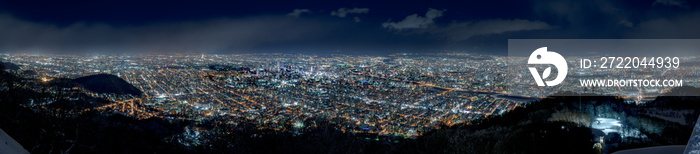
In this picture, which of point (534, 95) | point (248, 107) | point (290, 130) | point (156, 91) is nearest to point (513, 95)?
point (534, 95)

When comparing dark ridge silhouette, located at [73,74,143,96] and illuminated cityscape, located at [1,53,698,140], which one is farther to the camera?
dark ridge silhouette, located at [73,74,143,96]

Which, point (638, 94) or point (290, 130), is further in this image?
point (638, 94)

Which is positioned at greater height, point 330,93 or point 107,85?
point 107,85

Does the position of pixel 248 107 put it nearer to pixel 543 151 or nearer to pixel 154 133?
pixel 154 133

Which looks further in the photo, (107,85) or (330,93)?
(330,93)

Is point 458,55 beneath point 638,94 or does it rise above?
above

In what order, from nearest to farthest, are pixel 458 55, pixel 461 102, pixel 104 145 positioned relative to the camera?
pixel 104 145 < pixel 461 102 < pixel 458 55

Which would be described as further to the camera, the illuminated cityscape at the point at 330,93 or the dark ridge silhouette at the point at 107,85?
the dark ridge silhouette at the point at 107,85

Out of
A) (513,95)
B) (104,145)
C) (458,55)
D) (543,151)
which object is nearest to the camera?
(543,151)
